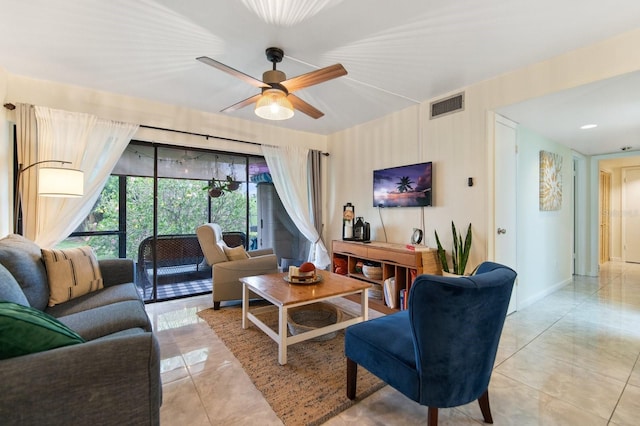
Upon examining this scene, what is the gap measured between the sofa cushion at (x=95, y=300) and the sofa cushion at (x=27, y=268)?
0.10 metres

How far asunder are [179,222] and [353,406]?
3319 mm

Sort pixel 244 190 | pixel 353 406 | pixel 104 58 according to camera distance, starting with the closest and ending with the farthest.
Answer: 1. pixel 353 406
2. pixel 104 58
3. pixel 244 190

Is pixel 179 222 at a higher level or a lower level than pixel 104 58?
lower

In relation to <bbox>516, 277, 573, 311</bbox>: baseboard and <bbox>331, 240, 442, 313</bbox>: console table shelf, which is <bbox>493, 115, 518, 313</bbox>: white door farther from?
<bbox>331, 240, 442, 313</bbox>: console table shelf

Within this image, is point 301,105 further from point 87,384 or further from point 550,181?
point 550,181

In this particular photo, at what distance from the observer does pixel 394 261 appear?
3.32 meters

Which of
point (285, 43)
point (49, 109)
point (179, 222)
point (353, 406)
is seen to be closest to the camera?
point (353, 406)

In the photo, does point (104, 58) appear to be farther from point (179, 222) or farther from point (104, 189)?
point (179, 222)

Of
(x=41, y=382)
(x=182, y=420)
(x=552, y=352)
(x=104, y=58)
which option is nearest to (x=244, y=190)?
(x=104, y=58)

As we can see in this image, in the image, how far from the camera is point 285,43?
2.34 metres

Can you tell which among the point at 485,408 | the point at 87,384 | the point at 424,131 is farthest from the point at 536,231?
the point at 87,384

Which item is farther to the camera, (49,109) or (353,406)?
(49,109)

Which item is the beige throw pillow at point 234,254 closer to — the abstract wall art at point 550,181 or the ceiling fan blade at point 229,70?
the ceiling fan blade at point 229,70

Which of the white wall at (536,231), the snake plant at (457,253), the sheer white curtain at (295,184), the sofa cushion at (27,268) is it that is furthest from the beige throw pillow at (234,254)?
the white wall at (536,231)
